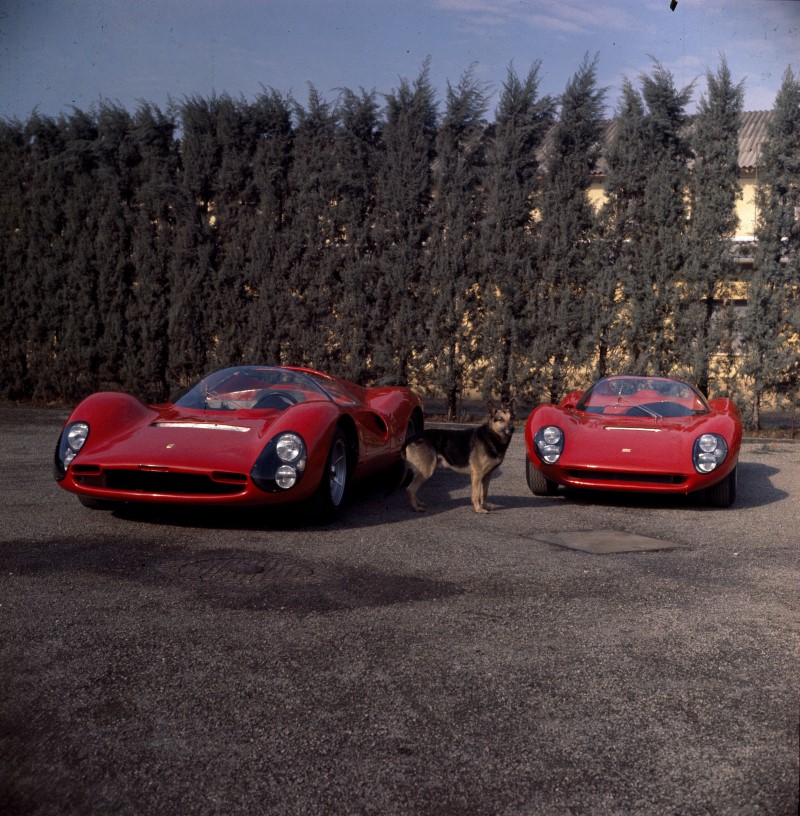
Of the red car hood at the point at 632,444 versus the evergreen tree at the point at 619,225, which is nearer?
the red car hood at the point at 632,444

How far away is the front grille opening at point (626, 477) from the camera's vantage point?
23.6ft

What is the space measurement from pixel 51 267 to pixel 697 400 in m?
11.6

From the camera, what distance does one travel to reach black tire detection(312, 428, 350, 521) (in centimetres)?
616

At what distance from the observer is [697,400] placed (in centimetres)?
841

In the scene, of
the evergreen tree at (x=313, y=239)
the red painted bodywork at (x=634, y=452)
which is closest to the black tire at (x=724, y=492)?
the red painted bodywork at (x=634, y=452)

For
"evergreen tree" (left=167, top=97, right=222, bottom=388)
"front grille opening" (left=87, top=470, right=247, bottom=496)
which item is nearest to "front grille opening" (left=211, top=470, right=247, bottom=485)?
"front grille opening" (left=87, top=470, right=247, bottom=496)

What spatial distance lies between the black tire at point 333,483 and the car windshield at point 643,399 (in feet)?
8.79

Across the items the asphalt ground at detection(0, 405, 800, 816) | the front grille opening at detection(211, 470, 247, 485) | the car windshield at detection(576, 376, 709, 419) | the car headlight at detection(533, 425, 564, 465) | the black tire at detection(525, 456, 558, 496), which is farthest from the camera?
the car windshield at detection(576, 376, 709, 419)

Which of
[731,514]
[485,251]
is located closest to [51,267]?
[485,251]

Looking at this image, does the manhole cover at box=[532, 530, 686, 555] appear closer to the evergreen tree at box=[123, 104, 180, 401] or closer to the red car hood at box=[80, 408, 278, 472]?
the red car hood at box=[80, 408, 278, 472]

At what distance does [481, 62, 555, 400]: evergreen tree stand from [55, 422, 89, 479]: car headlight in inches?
337

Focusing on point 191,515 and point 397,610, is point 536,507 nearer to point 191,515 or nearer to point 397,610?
point 191,515

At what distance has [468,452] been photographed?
7.18 m

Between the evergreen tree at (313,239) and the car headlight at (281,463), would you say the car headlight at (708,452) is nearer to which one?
the car headlight at (281,463)
